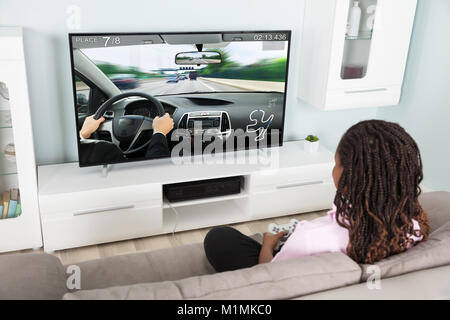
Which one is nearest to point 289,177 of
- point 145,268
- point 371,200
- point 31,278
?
point 145,268

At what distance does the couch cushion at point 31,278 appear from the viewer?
1.38m

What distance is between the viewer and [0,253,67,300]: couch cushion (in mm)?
1385

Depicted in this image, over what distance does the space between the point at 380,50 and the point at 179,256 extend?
2037 millimetres

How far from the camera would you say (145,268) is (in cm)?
192

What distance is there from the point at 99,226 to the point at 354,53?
Result: 77.3 inches

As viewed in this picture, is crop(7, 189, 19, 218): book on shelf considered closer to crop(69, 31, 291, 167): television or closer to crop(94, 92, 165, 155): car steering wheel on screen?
crop(69, 31, 291, 167): television

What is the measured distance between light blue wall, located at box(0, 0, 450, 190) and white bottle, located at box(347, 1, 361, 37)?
13.6 inches

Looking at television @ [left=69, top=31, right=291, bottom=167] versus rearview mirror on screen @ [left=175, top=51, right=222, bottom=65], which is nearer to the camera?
television @ [left=69, top=31, right=291, bottom=167]

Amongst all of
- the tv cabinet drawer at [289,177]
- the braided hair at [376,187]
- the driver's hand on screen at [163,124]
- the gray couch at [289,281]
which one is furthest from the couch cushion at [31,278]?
the tv cabinet drawer at [289,177]

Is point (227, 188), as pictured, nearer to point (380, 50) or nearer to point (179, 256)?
point (179, 256)

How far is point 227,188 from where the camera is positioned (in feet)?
9.80

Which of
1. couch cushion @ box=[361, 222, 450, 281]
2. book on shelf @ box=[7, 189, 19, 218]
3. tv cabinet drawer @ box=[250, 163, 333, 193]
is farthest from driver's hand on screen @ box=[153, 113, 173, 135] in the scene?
couch cushion @ box=[361, 222, 450, 281]

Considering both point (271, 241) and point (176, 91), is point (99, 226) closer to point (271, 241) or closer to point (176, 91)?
point (176, 91)
